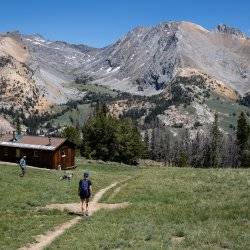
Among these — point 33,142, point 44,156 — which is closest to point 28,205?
point 44,156

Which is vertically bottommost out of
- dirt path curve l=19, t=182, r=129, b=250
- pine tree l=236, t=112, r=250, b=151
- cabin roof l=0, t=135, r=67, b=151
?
dirt path curve l=19, t=182, r=129, b=250

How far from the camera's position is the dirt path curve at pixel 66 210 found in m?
25.7

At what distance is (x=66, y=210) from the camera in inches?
1423

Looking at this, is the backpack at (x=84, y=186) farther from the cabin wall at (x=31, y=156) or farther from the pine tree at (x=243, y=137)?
the pine tree at (x=243, y=137)

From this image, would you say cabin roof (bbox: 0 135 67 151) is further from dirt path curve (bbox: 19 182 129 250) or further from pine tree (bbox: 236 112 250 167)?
pine tree (bbox: 236 112 250 167)

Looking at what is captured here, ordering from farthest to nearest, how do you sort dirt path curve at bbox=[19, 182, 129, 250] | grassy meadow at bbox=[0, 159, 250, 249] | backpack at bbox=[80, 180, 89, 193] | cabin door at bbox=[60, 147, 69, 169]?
cabin door at bbox=[60, 147, 69, 169], backpack at bbox=[80, 180, 89, 193], dirt path curve at bbox=[19, 182, 129, 250], grassy meadow at bbox=[0, 159, 250, 249]

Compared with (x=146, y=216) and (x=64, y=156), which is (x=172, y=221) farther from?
(x=64, y=156)

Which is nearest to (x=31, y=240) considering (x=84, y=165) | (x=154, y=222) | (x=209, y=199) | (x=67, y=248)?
(x=67, y=248)

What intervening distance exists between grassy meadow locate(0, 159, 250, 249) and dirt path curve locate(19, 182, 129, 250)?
1.51 feet

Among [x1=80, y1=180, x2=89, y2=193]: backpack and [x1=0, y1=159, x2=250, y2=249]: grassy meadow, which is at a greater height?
[x1=80, y1=180, x2=89, y2=193]: backpack

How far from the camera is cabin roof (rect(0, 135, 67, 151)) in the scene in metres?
76.9

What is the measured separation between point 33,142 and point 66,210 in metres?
44.3

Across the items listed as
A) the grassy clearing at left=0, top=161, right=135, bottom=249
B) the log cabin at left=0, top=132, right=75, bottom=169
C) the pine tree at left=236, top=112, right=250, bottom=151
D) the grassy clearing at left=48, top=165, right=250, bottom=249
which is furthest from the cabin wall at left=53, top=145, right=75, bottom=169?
the pine tree at left=236, top=112, right=250, bottom=151

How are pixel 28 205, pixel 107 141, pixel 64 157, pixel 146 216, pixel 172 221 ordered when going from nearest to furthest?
1. pixel 172 221
2. pixel 146 216
3. pixel 28 205
4. pixel 64 157
5. pixel 107 141
